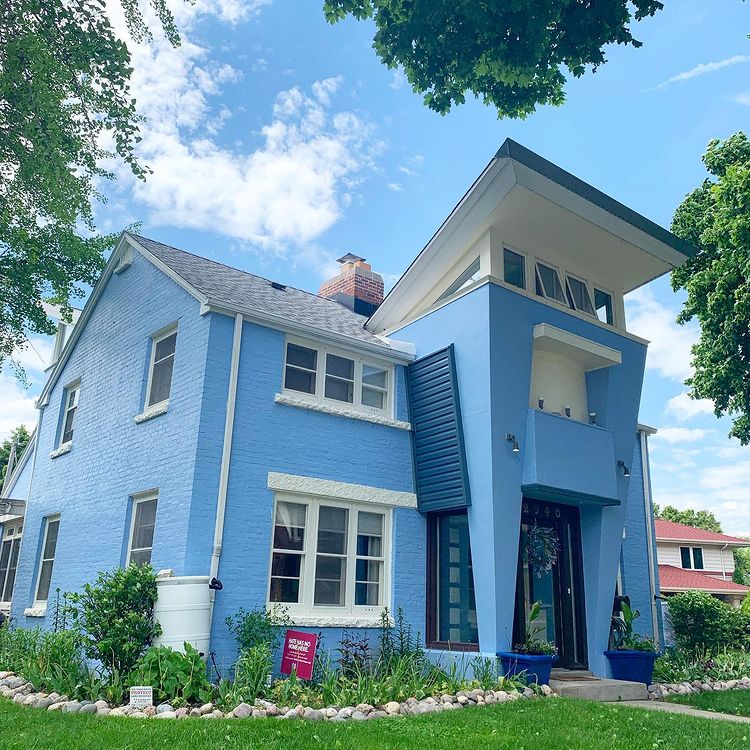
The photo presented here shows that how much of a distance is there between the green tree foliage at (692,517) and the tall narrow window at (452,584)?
177 ft

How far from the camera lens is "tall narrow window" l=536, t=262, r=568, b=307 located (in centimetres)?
1299

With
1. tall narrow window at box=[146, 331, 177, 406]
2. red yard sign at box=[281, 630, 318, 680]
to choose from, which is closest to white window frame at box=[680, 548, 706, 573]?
red yard sign at box=[281, 630, 318, 680]

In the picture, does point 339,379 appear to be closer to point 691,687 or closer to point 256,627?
point 256,627

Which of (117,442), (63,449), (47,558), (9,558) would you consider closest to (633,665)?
(117,442)

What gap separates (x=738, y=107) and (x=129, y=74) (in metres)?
10.6

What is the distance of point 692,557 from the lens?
3688 centimetres

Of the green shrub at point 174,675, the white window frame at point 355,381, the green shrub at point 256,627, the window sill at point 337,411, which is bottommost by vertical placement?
the green shrub at point 174,675

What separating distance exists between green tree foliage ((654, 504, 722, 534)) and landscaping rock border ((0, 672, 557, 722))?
56750mm

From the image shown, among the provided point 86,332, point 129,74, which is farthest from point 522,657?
point 86,332

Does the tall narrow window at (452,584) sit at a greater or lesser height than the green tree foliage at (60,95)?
lesser

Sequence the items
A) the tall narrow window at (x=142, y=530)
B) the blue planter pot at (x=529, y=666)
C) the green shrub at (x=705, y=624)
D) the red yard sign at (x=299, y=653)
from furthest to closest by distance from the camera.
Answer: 1. the green shrub at (x=705, y=624)
2. the tall narrow window at (x=142, y=530)
3. the blue planter pot at (x=529, y=666)
4. the red yard sign at (x=299, y=653)

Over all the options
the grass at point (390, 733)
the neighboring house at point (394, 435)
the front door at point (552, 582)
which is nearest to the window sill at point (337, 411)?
the neighboring house at point (394, 435)

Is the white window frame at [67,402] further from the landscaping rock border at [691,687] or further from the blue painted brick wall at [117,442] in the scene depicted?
the landscaping rock border at [691,687]

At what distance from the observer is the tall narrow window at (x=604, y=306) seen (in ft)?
46.5
